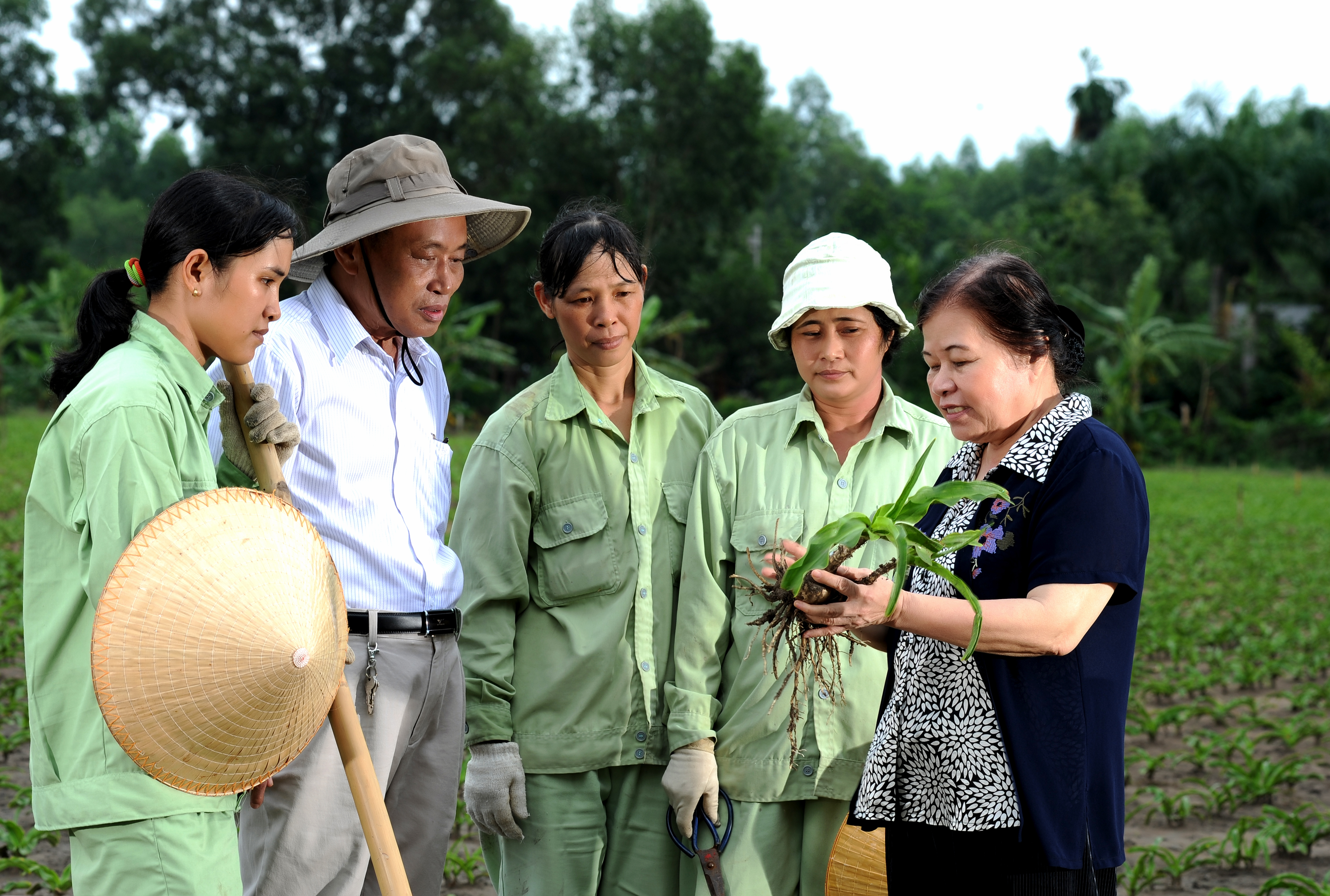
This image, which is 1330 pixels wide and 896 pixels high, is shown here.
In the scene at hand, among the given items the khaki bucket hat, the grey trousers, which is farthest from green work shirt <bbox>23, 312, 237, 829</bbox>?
the khaki bucket hat

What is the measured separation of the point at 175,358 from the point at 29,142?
118 feet

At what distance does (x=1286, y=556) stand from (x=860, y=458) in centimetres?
1103

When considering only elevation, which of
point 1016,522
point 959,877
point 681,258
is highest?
point 681,258

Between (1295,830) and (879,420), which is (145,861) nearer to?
(879,420)

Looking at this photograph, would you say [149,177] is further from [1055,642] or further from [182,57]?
[1055,642]

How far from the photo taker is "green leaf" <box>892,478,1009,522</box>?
198 centimetres

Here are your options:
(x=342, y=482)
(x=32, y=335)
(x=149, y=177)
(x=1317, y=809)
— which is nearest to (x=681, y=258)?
(x=32, y=335)

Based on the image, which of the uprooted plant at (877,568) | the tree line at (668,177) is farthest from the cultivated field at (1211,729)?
the tree line at (668,177)

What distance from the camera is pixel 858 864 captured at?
241cm

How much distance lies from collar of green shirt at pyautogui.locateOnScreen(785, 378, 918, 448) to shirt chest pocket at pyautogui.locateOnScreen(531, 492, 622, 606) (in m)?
0.51

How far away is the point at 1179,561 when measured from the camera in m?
11.5

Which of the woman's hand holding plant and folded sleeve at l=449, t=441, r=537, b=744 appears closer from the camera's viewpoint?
the woman's hand holding plant

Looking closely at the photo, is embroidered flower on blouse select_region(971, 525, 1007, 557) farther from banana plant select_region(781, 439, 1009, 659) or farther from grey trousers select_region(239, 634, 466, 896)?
grey trousers select_region(239, 634, 466, 896)

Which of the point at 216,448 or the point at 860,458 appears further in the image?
the point at 860,458
